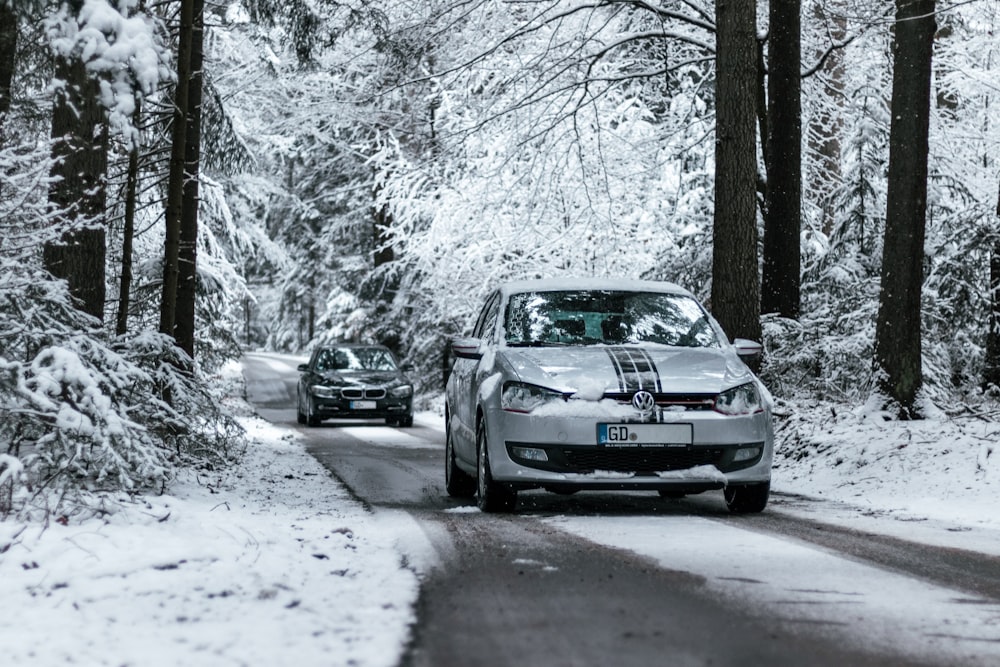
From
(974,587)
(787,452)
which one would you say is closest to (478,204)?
(787,452)

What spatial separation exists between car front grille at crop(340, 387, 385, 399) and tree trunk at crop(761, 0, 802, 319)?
959 cm

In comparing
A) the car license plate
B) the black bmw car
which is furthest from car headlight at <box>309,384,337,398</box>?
the car license plate

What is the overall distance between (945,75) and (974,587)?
23.0 meters

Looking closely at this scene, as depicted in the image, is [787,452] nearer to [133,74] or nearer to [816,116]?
[133,74]

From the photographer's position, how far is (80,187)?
408 inches

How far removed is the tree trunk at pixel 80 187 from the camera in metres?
9.95

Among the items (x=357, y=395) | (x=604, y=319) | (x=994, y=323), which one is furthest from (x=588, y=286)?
(x=357, y=395)

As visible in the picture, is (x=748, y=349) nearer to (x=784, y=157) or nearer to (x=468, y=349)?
(x=468, y=349)

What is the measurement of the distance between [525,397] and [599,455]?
645mm

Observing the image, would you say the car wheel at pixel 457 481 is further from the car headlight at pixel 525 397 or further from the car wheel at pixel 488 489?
the car headlight at pixel 525 397

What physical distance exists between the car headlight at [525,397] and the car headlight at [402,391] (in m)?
15.3

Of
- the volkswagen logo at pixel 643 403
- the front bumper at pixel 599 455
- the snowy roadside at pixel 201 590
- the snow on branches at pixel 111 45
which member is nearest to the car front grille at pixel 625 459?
the front bumper at pixel 599 455

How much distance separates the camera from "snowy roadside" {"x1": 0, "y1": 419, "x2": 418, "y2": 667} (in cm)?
448

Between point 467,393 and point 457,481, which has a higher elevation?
point 467,393
